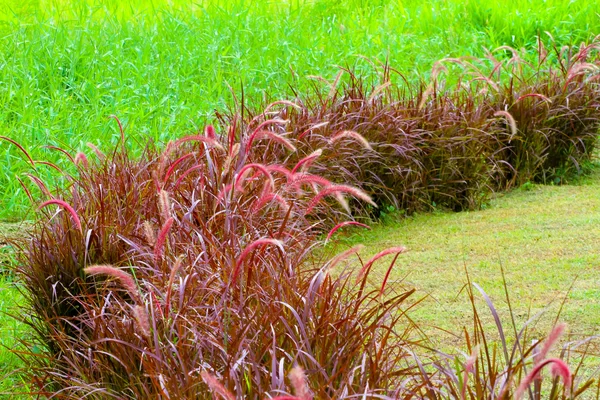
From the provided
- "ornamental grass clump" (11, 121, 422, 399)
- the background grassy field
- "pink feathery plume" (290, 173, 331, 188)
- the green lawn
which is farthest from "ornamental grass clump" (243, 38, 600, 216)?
"pink feathery plume" (290, 173, 331, 188)

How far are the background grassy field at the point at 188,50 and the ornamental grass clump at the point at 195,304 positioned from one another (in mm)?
1829

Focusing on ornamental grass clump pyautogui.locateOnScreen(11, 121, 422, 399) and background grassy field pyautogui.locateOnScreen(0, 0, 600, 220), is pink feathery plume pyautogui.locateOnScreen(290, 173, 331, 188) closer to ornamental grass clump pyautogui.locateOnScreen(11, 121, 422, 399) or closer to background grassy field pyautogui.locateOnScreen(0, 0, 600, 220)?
ornamental grass clump pyautogui.locateOnScreen(11, 121, 422, 399)

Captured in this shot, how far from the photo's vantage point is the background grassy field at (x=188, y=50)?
598 cm

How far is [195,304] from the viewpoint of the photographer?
268 centimetres

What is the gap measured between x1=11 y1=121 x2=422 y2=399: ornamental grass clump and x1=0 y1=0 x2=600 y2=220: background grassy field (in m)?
1.83

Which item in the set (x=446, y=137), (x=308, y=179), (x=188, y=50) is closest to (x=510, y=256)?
(x=446, y=137)

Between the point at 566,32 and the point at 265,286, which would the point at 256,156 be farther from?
the point at 566,32

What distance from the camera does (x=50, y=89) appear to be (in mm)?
6512

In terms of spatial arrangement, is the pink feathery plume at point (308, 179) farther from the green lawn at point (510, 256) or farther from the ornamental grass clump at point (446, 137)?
the ornamental grass clump at point (446, 137)

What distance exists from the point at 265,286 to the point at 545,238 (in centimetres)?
219

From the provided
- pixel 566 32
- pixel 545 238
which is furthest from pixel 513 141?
pixel 566 32

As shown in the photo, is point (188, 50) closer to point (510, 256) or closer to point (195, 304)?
point (510, 256)

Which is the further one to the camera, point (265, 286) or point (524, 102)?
point (524, 102)

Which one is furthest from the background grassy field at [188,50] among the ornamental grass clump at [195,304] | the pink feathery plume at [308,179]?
the pink feathery plume at [308,179]
